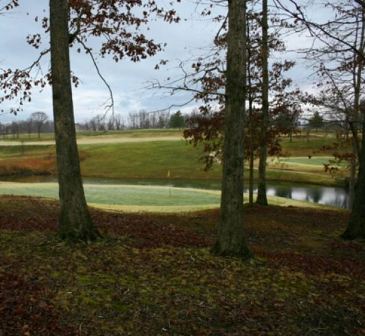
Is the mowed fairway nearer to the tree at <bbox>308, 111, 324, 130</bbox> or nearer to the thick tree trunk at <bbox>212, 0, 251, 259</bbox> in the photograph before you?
the tree at <bbox>308, 111, 324, 130</bbox>

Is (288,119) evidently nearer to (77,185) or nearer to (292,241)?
(292,241)

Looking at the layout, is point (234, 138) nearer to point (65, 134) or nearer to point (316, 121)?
point (65, 134)

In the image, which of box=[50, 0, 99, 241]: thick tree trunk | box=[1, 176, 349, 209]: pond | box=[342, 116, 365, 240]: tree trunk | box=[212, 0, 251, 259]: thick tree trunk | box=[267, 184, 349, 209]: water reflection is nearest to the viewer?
box=[212, 0, 251, 259]: thick tree trunk

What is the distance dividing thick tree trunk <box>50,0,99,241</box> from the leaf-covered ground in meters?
0.45

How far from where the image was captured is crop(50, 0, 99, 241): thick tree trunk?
8.44 metres

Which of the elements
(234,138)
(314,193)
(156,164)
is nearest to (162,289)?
(234,138)

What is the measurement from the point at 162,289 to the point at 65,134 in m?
3.55

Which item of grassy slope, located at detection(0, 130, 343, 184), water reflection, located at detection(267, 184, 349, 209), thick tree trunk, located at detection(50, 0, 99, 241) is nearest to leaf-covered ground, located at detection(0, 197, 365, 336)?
thick tree trunk, located at detection(50, 0, 99, 241)

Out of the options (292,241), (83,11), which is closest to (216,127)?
(292,241)

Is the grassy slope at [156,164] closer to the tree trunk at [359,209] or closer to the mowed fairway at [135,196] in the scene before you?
the mowed fairway at [135,196]

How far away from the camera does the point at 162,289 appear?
664cm

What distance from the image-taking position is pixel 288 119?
60.4ft

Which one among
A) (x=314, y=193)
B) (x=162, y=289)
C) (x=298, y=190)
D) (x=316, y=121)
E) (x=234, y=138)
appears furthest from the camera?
(x=298, y=190)

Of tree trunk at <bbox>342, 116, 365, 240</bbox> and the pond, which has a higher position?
tree trunk at <bbox>342, 116, 365, 240</bbox>
